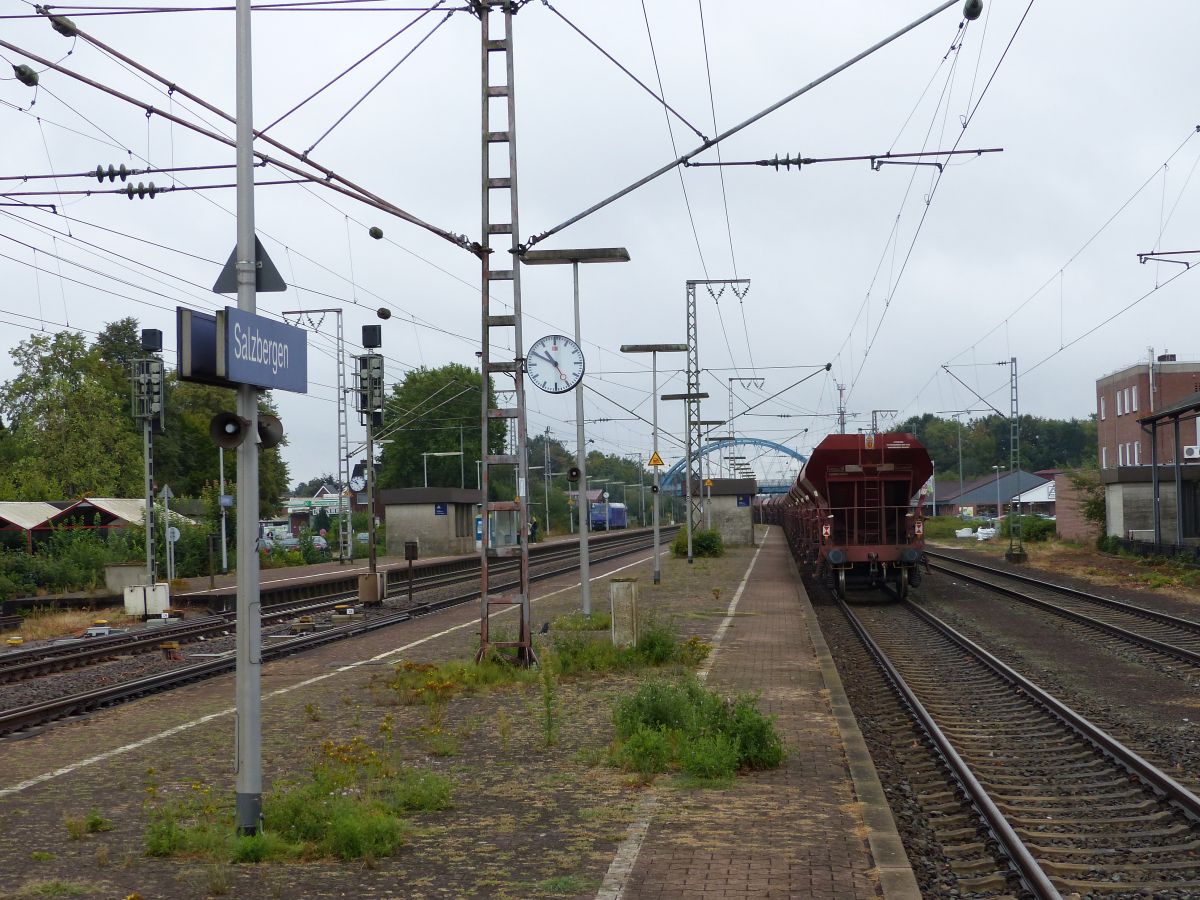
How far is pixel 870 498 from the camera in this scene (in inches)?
1026

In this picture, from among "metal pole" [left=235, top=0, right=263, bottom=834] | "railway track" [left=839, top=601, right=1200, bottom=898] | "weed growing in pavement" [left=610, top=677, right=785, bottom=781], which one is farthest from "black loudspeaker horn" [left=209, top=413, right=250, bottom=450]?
"railway track" [left=839, top=601, right=1200, bottom=898]

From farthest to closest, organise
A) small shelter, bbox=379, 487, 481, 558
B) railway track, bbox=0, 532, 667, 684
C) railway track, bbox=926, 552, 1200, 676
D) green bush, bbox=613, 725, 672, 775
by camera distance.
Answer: small shelter, bbox=379, 487, 481, 558
railway track, bbox=0, 532, 667, 684
railway track, bbox=926, 552, 1200, 676
green bush, bbox=613, 725, 672, 775

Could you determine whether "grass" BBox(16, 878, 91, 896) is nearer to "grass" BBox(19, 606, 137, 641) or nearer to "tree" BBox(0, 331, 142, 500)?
"grass" BBox(19, 606, 137, 641)

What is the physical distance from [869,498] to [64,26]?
19.5m

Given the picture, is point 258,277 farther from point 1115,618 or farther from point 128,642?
point 1115,618

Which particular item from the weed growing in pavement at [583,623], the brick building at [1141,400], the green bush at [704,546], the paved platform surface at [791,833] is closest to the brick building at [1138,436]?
the brick building at [1141,400]

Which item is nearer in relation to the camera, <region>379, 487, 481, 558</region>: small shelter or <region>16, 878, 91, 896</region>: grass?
<region>16, 878, 91, 896</region>: grass

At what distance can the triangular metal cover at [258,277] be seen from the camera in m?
7.10

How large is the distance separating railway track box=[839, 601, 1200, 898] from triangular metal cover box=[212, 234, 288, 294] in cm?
499

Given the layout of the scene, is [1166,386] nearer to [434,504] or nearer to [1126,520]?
[1126,520]

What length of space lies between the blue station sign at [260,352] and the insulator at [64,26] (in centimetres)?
439

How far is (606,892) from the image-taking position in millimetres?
5887

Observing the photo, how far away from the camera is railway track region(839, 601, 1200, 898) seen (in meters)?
6.65

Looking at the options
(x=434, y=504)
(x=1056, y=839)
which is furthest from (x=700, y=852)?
(x=434, y=504)
